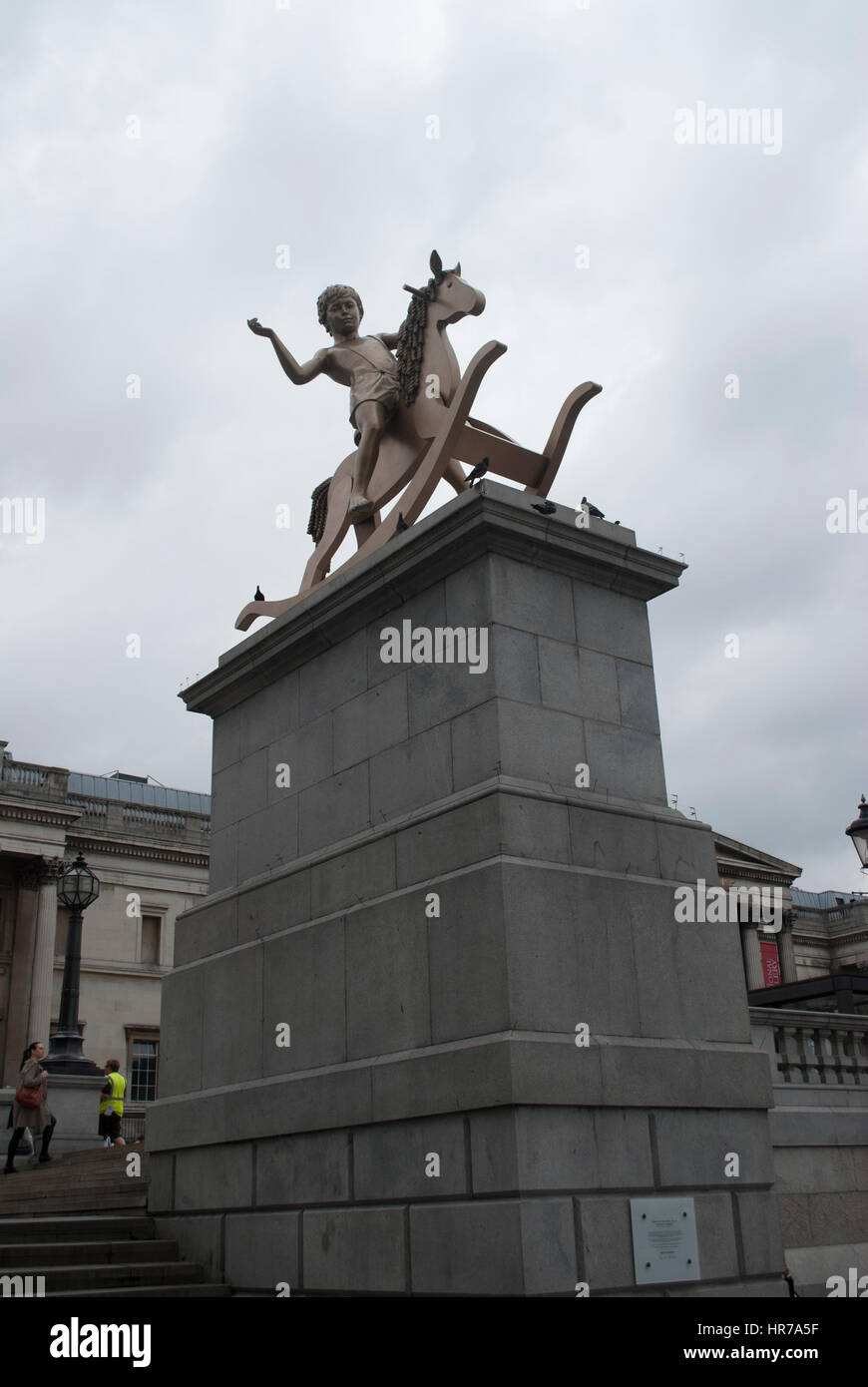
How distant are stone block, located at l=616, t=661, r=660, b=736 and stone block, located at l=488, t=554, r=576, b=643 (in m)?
0.62

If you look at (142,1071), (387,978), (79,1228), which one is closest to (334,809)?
(387,978)

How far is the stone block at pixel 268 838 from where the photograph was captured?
10.5 meters

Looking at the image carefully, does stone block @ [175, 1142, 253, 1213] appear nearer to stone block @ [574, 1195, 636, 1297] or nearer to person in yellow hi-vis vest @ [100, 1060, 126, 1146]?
stone block @ [574, 1195, 636, 1297]

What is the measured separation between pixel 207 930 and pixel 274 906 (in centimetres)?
118

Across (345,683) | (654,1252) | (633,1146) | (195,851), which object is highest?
(195,851)

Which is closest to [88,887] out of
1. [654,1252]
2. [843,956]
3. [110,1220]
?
[110,1220]

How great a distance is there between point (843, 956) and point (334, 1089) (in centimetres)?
7883

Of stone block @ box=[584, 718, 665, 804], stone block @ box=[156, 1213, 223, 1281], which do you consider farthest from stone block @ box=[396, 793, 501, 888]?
stone block @ box=[156, 1213, 223, 1281]

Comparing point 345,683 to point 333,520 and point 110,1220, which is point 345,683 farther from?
point 110,1220

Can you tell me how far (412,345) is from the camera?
11555 millimetres

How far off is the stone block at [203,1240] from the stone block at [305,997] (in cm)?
135

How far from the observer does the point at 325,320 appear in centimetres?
1250

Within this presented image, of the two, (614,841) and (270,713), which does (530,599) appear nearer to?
(614,841)

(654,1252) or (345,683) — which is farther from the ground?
(345,683)
